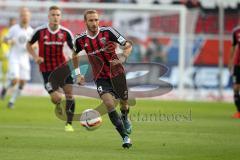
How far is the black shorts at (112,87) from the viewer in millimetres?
13650

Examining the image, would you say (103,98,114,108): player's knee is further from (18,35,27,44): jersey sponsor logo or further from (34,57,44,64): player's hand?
(18,35,27,44): jersey sponsor logo

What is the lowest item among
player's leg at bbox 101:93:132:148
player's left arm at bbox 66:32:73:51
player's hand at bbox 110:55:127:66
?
player's leg at bbox 101:93:132:148

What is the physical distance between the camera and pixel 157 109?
23.9 meters

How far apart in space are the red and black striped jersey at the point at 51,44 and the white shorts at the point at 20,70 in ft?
21.9

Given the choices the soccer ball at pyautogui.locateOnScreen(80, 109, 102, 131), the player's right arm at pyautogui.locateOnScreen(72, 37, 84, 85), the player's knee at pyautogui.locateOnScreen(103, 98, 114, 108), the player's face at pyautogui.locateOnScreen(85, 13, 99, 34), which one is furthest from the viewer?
the soccer ball at pyautogui.locateOnScreen(80, 109, 102, 131)

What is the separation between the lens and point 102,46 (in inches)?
552

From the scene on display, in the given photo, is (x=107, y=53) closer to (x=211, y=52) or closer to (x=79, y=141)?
(x=79, y=141)

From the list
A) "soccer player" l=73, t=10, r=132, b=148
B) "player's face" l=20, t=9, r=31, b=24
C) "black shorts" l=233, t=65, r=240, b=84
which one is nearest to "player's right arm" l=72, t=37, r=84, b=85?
"soccer player" l=73, t=10, r=132, b=148

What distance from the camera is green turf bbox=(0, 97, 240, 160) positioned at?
1221 centimetres

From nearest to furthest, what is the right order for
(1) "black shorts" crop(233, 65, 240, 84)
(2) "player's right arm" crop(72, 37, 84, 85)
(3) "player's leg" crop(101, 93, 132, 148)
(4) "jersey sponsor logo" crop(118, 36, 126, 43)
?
(3) "player's leg" crop(101, 93, 132, 148) → (4) "jersey sponsor logo" crop(118, 36, 126, 43) → (2) "player's right arm" crop(72, 37, 84, 85) → (1) "black shorts" crop(233, 65, 240, 84)

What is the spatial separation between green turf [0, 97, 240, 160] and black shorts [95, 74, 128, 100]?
0.92m

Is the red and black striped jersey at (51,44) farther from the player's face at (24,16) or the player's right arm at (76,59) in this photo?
the player's face at (24,16)

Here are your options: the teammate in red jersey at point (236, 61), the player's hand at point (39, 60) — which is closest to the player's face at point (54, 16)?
the player's hand at point (39, 60)

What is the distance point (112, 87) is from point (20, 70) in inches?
435
